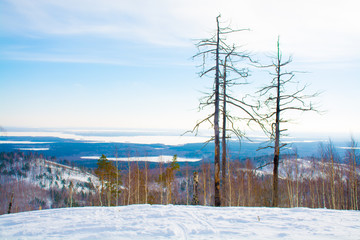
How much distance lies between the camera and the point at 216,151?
1279 cm

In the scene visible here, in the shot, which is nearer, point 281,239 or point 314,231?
point 281,239

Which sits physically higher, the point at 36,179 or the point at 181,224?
the point at 181,224

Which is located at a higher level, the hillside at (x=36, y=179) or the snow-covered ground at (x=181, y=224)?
the snow-covered ground at (x=181, y=224)

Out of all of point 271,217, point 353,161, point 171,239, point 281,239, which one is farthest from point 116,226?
point 353,161

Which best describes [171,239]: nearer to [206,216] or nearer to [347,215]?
[206,216]

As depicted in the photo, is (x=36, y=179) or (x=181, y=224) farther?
(x=36, y=179)

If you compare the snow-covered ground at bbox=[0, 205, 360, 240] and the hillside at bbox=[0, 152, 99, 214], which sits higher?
the snow-covered ground at bbox=[0, 205, 360, 240]

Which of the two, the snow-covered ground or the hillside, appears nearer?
the snow-covered ground

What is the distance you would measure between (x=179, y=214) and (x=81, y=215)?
3.25m

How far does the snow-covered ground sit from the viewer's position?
6.43 m

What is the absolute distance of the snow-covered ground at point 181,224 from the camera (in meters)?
6.43

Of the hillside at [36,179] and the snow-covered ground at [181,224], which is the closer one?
the snow-covered ground at [181,224]

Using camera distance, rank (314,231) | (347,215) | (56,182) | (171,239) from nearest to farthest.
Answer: (171,239) < (314,231) < (347,215) < (56,182)

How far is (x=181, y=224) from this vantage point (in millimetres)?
7250
